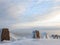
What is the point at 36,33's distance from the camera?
7.80 metres

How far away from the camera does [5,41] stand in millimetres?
5918

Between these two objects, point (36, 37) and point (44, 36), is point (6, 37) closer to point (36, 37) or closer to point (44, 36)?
point (36, 37)

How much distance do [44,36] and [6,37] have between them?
4446 mm

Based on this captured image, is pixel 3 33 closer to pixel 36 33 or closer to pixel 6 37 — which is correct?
pixel 6 37

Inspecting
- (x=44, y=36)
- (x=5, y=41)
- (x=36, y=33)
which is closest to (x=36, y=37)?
(x=36, y=33)

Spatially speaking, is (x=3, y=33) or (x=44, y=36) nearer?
(x=3, y=33)

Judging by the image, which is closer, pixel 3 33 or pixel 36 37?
pixel 3 33

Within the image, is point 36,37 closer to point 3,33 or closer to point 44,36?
point 44,36

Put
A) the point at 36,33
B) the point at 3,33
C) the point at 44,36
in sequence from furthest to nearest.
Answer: the point at 44,36
the point at 36,33
the point at 3,33

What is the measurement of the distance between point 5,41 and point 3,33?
336mm

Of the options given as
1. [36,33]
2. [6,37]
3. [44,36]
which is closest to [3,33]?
[6,37]

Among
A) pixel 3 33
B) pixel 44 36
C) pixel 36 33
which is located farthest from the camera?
pixel 44 36

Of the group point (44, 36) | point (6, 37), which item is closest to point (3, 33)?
point (6, 37)

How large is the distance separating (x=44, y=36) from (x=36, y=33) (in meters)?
2.27
